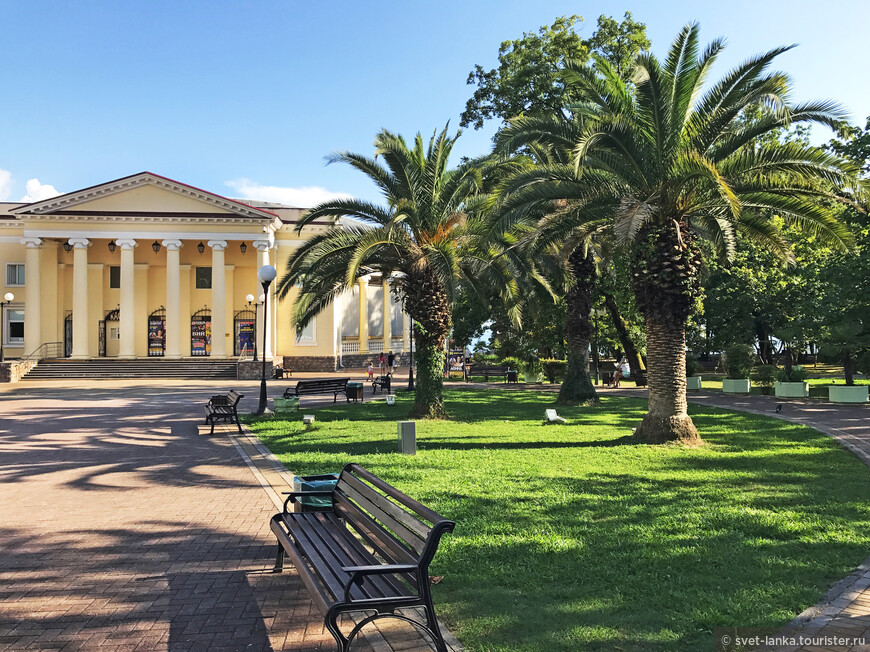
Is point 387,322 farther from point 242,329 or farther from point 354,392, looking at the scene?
point 354,392

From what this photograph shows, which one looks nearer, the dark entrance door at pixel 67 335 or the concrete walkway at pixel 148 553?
the concrete walkway at pixel 148 553

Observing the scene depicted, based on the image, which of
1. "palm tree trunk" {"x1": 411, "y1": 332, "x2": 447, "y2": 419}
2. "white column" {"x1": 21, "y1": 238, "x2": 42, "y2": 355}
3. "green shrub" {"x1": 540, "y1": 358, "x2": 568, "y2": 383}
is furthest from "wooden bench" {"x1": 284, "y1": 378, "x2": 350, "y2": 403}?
"white column" {"x1": 21, "y1": 238, "x2": 42, "y2": 355}

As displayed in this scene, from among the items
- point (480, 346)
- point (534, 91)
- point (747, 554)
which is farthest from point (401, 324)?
point (747, 554)

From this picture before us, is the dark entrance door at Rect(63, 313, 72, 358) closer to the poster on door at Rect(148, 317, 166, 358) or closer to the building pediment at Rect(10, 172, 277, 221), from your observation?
the poster on door at Rect(148, 317, 166, 358)

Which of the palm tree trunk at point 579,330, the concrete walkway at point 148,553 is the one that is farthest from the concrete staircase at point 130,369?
the concrete walkway at point 148,553

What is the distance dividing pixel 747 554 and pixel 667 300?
7.38 meters

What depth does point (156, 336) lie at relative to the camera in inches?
1750

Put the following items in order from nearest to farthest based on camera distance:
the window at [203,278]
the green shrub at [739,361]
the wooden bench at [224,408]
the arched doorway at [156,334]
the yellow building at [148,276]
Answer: the wooden bench at [224,408]
the green shrub at [739,361]
the yellow building at [148,276]
the arched doorway at [156,334]
the window at [203,278]

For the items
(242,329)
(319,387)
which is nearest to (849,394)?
(319,387)

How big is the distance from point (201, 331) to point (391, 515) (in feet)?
143

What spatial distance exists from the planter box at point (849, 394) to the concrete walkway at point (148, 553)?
721 inches

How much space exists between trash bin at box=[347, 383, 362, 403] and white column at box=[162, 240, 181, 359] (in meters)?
22.1

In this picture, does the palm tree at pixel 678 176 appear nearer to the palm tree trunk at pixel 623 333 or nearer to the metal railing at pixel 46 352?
the palm tree trunk at pixel 623 333

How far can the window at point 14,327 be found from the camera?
43.0m
